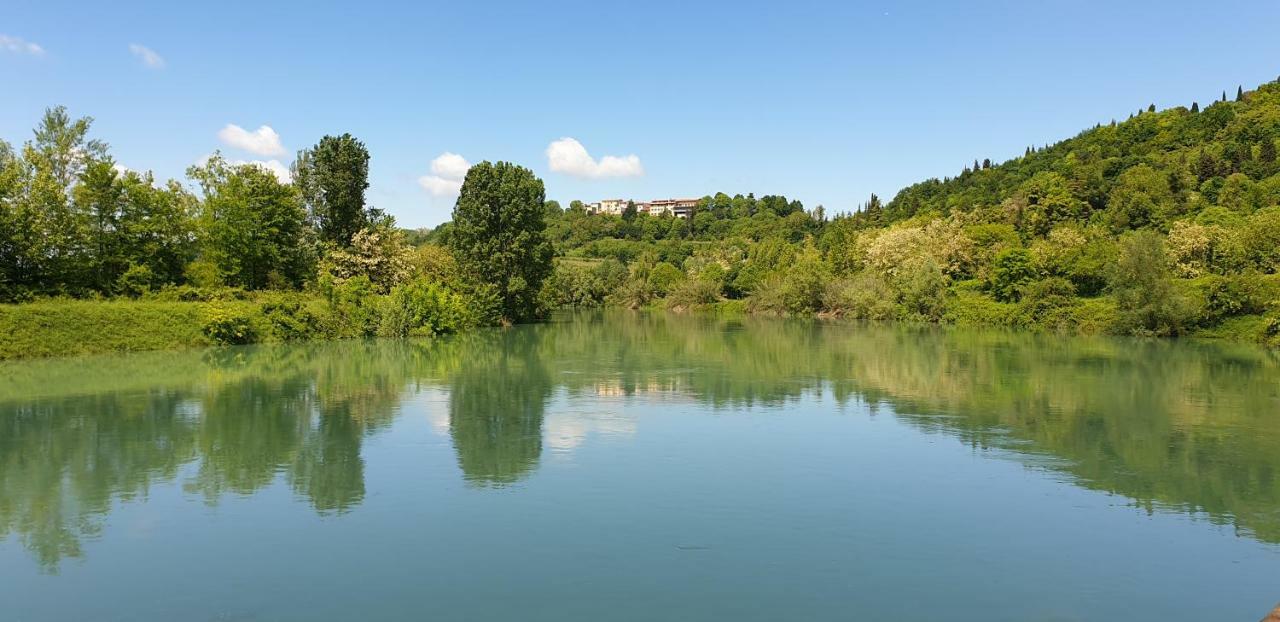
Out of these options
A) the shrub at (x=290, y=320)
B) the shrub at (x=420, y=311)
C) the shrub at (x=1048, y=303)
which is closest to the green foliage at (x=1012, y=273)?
the shrub at (x=1048, y=303)

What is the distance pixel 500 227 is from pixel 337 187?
11401mm

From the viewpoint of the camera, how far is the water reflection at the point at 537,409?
12328 millimetres

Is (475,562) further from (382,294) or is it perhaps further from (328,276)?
(382,294)

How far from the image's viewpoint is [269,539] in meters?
9.73

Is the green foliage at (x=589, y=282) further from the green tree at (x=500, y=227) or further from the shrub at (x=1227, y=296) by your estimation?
the shrub at (x=1227, y=296)

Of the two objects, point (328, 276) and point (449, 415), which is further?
point (328, 276)

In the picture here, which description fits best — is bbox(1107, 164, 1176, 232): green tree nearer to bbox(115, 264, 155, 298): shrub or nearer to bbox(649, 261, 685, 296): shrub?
bbox(649, 261, 685, 296): shrub

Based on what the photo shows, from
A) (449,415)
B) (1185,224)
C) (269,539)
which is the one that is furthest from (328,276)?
(1185,224)

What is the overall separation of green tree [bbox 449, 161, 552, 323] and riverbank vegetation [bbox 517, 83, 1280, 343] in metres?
5.45

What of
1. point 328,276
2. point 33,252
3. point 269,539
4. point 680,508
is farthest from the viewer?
point 328,276

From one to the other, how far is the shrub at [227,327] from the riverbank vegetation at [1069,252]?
2246 cm

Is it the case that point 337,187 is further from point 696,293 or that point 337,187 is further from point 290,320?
point 696,293

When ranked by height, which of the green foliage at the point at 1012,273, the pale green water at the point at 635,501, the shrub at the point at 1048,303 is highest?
the green foliage at the point at 1012,273

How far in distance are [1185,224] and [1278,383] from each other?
3344cm
